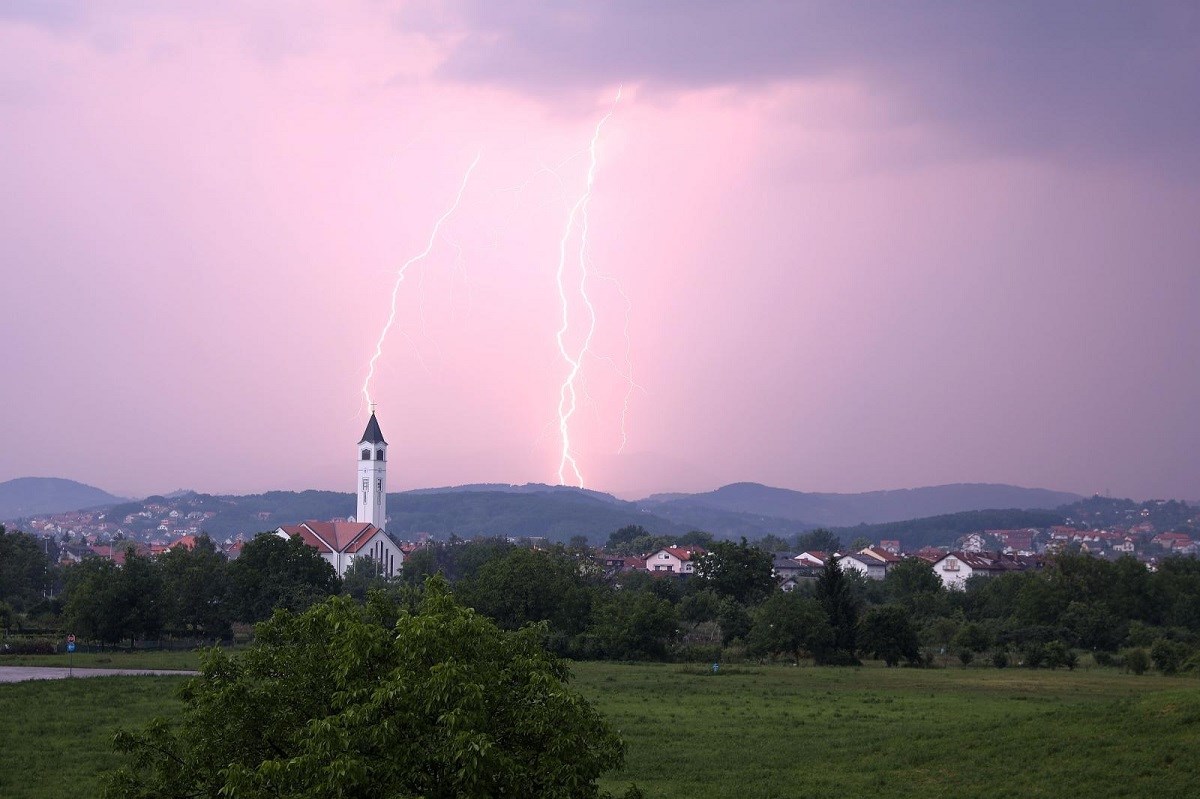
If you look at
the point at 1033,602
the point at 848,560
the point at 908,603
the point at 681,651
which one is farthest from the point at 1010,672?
the point at 848,560

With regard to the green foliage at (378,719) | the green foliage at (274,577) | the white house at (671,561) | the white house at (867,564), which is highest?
the green foliage at (378,719)

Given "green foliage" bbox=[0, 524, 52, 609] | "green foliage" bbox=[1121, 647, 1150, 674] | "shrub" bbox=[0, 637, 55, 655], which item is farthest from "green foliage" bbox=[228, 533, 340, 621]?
"green foliage" bbox=[1121, 647, 1150, 674]

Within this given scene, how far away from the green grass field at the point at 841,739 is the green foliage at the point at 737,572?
1532 inches

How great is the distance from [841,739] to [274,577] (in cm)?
4668

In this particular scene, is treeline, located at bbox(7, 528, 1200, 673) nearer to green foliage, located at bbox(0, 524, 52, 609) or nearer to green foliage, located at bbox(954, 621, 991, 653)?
green foliage, located at bbox(954, 621, 991, 653)

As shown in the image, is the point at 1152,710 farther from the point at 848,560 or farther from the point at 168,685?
the point at 848,560

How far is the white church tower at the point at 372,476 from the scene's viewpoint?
12338cm

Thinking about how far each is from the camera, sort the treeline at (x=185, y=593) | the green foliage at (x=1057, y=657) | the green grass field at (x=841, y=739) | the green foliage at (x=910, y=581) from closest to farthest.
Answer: the green grass field at (x=841, y=739) → the green foliage at (x=1057, y=657) → the treeline at (x=185, y=593) → the green foliage at (x=910, y=581)

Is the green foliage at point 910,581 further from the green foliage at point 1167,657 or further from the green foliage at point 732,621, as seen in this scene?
the green foliage at point 1167,657

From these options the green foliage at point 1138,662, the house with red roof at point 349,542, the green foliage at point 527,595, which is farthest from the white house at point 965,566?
the green foliage at point 1138,662

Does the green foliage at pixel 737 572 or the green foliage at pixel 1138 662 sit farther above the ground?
the green foliage at pixel 737 572

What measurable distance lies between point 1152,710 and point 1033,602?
46.5 m

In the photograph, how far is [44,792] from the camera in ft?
69.8

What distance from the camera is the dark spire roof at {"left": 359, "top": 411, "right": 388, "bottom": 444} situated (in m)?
123
